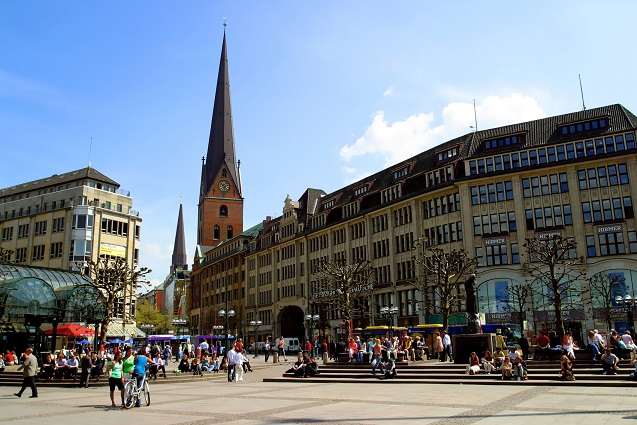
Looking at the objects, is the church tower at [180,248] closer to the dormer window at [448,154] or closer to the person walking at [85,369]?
the dormer window at [448,154]

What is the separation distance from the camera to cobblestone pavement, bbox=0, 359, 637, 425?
13281mm

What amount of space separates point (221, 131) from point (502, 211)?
265 feet

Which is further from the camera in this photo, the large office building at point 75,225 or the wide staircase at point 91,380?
Result: the large office building at point 75,225

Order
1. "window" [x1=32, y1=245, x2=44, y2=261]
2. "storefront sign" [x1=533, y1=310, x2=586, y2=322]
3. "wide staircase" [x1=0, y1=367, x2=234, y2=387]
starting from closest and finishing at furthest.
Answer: "wide staircase" [x1=0, y1=367, x2=234, y2=387], "storefront sign" [x1=533, y1=310, x2=586, y2=322], "window" [x1=32, y1=245, x2=44, y2=261]

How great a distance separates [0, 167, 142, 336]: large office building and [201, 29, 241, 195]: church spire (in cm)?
4404

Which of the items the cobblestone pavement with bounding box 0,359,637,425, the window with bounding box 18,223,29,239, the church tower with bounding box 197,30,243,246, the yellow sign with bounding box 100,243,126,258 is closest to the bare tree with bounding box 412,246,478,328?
the cobblestone pavement with bounding box 0,359,637,425

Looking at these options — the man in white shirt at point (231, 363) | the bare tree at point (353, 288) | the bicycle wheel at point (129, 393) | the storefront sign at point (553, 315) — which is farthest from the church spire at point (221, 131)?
the bicycle wheel at point (129, 393)

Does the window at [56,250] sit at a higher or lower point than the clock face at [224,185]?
lower

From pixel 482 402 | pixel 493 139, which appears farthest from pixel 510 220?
pixel 482 402

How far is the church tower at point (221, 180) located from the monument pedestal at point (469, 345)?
10128cm

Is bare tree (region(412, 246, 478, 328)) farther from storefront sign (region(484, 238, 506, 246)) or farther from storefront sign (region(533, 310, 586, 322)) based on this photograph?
storefront sign (region(533, 310, 586, 322))

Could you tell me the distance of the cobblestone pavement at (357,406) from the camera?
1328 centimetres

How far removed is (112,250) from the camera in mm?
73688

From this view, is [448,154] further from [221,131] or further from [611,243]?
[221,131]
